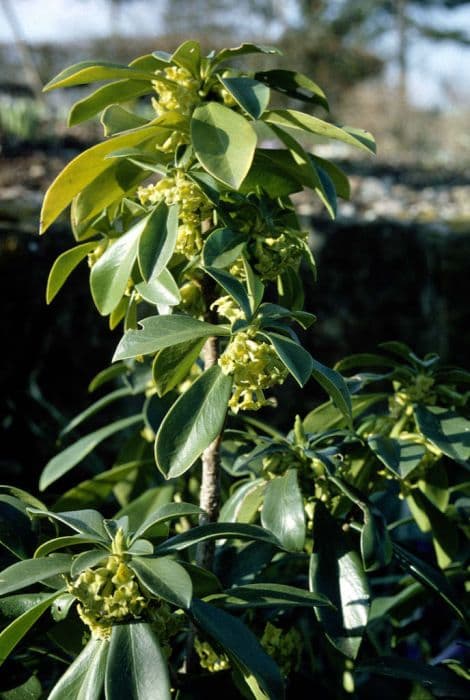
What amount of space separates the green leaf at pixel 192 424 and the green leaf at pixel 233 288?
94 mm

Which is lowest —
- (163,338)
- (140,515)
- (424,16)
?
(424,16)

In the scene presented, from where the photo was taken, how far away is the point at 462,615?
3.48ft

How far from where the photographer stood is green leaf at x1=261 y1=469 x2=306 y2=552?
983 mm

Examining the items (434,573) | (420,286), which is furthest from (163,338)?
(420,286)

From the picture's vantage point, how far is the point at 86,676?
2.79 ft

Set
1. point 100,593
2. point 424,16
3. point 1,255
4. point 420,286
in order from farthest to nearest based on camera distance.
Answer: point 424,16 < point 420,286 < point 1,255 < point 100,593

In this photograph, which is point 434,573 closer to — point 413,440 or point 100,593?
point 413,440

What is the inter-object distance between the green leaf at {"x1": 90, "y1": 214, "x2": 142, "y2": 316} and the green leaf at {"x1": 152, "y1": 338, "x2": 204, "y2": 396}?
0.29ft

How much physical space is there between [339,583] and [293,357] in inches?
14.0

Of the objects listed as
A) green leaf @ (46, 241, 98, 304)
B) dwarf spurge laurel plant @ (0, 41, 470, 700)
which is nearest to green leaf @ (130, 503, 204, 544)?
dwarf spurge laurel plant @ (0, 41, 470, 700)

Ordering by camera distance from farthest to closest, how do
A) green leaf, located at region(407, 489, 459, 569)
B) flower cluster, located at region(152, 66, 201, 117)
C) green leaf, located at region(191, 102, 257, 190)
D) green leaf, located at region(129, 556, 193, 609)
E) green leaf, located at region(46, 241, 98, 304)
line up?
green leaf, located at region(407, 489, 459, 569), green leaf, located at region(46, 241, 98, 304), flower cluster, located at region(152, 66, 201, 117), green leaf, located at region(191, 102, 257, 190), green leaf, located at region(129, 556, 193, 609)

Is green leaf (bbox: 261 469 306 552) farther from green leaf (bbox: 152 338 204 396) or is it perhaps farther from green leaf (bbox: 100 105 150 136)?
green leaf (bbox: 100 105 150 136)

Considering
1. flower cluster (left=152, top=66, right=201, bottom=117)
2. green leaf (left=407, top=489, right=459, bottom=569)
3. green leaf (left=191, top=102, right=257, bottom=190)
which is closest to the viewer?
green leaf (left=191, top=102, right=257, bottom=190)

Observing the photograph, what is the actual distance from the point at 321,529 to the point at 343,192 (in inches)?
18.5
